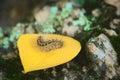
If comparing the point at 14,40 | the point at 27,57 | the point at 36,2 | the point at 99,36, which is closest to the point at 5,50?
the point at 14,40

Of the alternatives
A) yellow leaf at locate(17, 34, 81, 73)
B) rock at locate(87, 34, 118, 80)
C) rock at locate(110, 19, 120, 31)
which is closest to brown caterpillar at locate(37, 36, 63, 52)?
yellow leaf at locate(17, 34, 81, 73)

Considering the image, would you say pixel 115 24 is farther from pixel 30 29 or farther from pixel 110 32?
pixel 30 29

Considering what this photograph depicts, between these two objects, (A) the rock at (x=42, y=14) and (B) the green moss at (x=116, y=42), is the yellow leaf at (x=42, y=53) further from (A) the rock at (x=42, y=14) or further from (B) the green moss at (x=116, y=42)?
(A) the rock at (x=42, y=14)

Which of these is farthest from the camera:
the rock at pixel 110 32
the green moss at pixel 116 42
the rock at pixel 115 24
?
the rock at pixel 115 24

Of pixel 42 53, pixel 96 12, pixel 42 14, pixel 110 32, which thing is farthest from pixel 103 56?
pixel 42 14

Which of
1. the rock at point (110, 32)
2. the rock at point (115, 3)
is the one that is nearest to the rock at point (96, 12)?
the rock at point (115, 3)

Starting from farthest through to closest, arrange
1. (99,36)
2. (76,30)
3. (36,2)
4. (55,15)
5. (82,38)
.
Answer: (36,2)
(55,15)
(76,30)
(82,38)
(99,36)

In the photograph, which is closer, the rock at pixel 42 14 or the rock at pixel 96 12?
the rock at pixel 96 12

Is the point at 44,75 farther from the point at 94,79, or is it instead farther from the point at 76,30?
the point at 76,30
